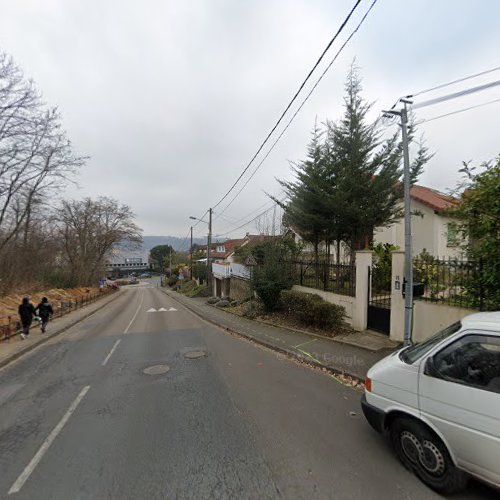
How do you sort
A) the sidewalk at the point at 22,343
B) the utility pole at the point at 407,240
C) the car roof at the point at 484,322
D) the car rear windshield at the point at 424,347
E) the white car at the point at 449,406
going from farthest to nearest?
the sidewalk at the point at 22,343 < the utility pole at the point at 407,240 < the car rear windshield at the point at 424,347 < the car roof at the point at 484,322 < the white car at the point at 449,406

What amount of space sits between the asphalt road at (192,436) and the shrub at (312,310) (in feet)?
9.39

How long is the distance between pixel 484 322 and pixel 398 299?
5.13m

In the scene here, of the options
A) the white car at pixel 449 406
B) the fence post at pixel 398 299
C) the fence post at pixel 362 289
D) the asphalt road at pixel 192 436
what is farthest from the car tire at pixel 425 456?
the fence post at pixel 362 289

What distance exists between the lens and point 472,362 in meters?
2.81

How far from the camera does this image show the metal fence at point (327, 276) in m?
9.90

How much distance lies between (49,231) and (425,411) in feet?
121

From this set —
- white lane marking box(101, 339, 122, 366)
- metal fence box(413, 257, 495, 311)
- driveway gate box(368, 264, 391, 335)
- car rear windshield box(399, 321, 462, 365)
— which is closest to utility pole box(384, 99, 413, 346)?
metal fence box(413, 257, 495, 311)

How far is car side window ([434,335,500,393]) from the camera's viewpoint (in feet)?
8.69

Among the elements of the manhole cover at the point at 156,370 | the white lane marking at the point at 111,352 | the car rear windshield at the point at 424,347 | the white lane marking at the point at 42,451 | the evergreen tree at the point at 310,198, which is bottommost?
the white lane marking at the point at 111,352

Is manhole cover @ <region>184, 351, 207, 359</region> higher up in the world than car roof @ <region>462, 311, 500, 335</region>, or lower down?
lower down

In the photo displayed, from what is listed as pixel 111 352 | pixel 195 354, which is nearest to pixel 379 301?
pixel 195 354

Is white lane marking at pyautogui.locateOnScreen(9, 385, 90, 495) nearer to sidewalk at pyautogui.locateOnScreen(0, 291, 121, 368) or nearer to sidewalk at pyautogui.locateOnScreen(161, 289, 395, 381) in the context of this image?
sidewalk at pyautogui.locateOnScreen(0, 291, 121, 368)

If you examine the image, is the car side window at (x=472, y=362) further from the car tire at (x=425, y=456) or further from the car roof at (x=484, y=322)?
the car tire at (x=425, y=456)

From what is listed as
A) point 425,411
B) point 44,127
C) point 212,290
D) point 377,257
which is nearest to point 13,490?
point 425,411
